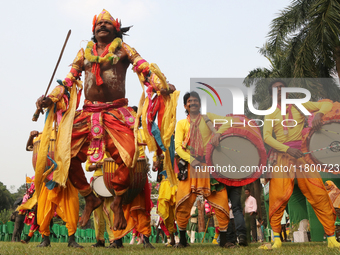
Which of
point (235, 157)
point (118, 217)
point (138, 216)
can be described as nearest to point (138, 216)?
point (138, 216)

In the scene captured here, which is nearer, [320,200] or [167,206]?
[320,200]

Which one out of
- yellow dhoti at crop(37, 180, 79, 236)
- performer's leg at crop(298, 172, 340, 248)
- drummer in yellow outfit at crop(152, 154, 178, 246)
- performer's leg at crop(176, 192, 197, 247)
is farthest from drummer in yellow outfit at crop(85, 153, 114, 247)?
performer's leg at crop(298, 172, 340, 248)

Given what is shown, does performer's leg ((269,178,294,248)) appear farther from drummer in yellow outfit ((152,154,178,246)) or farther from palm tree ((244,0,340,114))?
palm tree ((244,0,340,114))

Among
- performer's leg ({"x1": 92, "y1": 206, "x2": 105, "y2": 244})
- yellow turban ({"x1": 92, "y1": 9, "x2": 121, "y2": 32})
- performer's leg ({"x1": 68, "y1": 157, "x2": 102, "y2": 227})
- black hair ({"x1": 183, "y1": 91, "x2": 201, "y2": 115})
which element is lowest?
performer's leg ({"x1": 92, "y1": 206, "x2": 105, "y2": 244})

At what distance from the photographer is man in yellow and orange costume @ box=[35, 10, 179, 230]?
5477 millimetres

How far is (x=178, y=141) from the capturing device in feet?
21.5

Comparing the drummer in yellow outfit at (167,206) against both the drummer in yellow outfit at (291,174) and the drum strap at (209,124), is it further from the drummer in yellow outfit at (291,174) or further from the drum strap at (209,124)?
the drummer in yellow outfit at (291,174)

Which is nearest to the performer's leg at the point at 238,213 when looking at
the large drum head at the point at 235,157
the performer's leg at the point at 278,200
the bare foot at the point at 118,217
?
the large drum head at the point at 235,157

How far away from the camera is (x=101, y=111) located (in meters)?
5.71

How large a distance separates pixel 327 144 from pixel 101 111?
11.0 feet

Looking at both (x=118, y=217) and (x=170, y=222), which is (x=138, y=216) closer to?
(x=118, y=217)

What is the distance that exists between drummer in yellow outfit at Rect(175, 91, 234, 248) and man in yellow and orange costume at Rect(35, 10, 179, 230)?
105 centimetres

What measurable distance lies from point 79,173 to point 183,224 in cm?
183

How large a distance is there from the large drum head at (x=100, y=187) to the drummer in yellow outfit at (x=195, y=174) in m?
1.72
